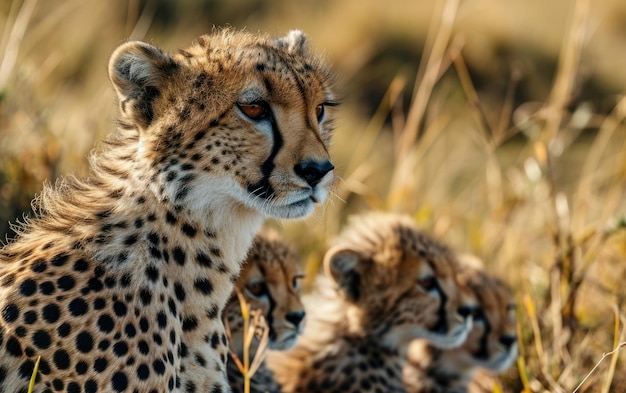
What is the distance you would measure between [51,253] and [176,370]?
421 mm

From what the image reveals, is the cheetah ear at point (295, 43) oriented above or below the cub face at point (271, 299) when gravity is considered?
above

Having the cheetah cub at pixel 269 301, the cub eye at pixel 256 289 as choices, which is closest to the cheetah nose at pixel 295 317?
the cheetah cub at pixel 269 301

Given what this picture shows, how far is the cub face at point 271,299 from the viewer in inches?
130

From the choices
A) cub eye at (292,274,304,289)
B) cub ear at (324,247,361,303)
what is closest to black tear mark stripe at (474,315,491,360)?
cub ear at (324,247,361,303)

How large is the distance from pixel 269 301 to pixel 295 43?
2.59ft

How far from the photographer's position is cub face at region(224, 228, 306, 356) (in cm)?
331

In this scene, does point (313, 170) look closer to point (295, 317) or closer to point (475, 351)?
point (295, 317)

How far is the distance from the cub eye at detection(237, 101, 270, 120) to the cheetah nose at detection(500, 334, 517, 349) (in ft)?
5.34

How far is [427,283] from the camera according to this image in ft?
12.8

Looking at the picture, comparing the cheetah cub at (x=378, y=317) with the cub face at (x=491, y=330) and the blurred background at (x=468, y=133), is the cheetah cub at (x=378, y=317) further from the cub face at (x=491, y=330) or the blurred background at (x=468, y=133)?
the blurred background at (x=468, y=133)

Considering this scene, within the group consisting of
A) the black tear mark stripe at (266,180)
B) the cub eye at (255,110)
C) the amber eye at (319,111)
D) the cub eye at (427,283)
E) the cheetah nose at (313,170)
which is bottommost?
the cub eye at (427,283)

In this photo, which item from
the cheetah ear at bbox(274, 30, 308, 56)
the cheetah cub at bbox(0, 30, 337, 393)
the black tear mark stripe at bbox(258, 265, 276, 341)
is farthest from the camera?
the black tear mark stripe at bbox(258, 265, 276, 341)

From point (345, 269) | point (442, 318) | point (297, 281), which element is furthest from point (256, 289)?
point (442, 318)

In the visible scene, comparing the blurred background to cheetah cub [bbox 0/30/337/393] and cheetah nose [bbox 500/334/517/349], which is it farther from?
cheetah cub [bbox 0/30/337/393]
